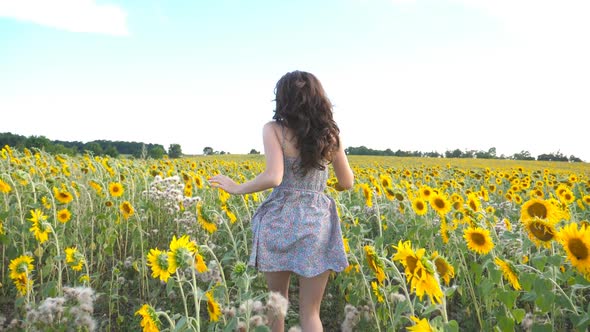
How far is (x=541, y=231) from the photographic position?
2.89 metres

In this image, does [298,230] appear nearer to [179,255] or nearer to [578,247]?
[179,255]

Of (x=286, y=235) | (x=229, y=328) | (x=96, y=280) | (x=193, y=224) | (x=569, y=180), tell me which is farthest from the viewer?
(x=569, y=180)

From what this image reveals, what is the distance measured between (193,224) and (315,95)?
246 cm

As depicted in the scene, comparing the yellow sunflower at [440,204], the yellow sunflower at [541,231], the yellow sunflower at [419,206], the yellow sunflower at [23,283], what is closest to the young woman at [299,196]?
the yellow sunflower at [541,231]

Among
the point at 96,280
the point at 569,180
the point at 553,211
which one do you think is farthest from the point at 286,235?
the point at 569,180

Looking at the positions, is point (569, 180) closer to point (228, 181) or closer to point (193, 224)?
point (193, 224)

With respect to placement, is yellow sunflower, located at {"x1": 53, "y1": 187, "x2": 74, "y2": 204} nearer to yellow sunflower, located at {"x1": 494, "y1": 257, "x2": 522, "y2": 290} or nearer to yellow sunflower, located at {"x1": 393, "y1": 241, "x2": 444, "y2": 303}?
yellow sunflower, located at {"x1": 393, "y1": 241, "x2": 444, "y2": 303}

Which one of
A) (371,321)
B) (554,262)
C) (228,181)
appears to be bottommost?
(371,321)

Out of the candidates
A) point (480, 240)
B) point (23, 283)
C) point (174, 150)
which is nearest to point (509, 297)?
point (480, 240)

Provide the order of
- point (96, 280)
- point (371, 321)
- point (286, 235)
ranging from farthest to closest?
point (96, 280), point (371, 321), point (286, 235)

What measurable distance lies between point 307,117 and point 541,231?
1.40m

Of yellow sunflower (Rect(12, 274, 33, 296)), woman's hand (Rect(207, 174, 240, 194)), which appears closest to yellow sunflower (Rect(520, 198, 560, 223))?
woman's hand (Rect(207, 174, 240, 194))

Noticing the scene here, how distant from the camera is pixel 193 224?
4891 mm

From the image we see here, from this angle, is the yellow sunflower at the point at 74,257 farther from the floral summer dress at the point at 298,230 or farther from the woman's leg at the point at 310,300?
the woman's leg at the point at 310,300
